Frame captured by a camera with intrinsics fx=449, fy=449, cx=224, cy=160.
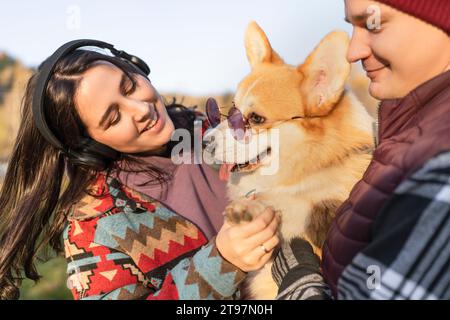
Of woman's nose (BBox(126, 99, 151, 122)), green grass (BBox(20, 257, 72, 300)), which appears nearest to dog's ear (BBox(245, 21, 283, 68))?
woman's nose (BBox(126, 99, 151, 122))

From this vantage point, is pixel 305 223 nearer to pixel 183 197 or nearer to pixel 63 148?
pixel 183 197

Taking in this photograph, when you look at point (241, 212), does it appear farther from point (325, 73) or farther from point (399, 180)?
point (325, 73)

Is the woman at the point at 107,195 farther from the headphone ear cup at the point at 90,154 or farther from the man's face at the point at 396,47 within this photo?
the man's face at the point at 396,47

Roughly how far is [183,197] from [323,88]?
0.74 meters

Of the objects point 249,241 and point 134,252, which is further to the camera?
point 134,252

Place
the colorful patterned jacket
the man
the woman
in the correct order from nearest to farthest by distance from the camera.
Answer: the man → the colorful patterned jacket → the woman

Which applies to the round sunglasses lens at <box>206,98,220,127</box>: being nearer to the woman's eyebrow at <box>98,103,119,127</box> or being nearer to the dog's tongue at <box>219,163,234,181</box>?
the dog's tongue at <box>219,163,234,181</box>

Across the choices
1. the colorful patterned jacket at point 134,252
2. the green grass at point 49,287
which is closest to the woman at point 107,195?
the colorful patterned jacket at point 134,252

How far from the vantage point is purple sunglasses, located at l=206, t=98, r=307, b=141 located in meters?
2.00

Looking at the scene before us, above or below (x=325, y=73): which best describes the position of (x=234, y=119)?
below

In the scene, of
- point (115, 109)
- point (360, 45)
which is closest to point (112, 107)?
point (115, 109)

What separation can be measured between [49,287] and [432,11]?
14.6ft

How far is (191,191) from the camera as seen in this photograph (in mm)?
1928

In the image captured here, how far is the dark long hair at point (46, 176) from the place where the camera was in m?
1.88
